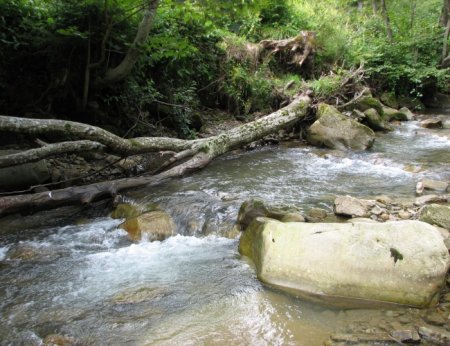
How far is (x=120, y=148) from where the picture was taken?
548 cm

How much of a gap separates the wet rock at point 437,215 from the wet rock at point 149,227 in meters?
2.94

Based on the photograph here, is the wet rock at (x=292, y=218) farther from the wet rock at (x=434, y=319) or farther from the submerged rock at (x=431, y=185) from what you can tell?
the submerged rock at (x=431, y=185)

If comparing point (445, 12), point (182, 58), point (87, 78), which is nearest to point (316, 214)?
point (87, 78)

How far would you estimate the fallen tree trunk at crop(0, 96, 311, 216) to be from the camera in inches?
183

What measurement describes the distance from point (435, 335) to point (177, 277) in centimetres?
219

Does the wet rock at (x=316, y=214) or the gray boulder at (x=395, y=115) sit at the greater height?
the gray boulder at (x=395, y=115)

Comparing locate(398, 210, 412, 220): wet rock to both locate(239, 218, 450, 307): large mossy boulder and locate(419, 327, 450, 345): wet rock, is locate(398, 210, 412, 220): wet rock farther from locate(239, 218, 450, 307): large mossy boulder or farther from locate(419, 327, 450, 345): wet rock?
locate(419, 327, 450, 345): wet rock

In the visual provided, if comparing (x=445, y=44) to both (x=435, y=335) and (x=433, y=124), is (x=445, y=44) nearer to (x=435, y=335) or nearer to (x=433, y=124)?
(x=433, y=124)

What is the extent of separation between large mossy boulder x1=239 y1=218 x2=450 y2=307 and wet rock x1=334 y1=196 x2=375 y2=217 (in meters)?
1.15

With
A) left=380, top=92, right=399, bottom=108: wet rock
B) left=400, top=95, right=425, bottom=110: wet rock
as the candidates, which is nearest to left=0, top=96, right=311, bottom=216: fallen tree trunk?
left=380, top=92, right=399, bottom=108: wet rock

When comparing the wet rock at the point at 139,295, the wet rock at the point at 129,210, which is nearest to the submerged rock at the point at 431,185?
the wet rock at the point at 129,210

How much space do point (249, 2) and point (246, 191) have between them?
8.94 ft

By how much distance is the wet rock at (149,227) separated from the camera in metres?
4.53

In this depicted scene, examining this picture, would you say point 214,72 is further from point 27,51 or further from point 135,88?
point 27,51
